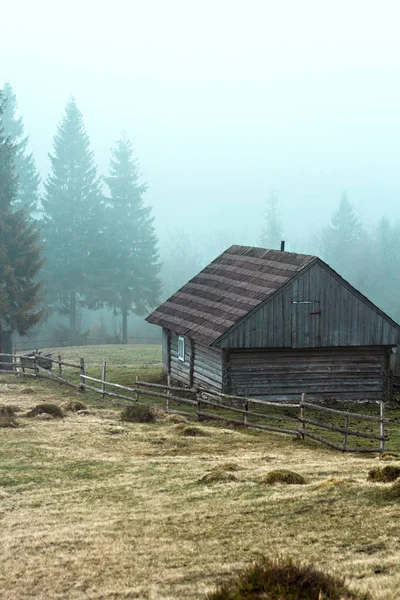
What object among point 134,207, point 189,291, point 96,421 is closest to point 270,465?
point 96,421

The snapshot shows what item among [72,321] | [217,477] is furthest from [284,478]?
[72,321]

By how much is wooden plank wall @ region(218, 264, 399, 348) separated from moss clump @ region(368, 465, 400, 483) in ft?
51.8

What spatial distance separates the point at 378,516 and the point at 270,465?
624cm

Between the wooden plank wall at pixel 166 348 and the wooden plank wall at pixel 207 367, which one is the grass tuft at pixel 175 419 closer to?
the wooden plank wall at pixel 207 367

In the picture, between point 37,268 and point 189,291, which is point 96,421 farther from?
point 37,268

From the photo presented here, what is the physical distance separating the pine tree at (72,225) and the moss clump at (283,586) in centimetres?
6160

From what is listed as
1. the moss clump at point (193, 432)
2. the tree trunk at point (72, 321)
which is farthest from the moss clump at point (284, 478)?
the tree trunk at point (72, 321)

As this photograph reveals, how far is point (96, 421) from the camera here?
2662cm

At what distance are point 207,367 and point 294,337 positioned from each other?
376 cm

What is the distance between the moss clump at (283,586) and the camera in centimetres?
876

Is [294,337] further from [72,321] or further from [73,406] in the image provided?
[72,321]

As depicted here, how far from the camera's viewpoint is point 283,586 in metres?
8.85

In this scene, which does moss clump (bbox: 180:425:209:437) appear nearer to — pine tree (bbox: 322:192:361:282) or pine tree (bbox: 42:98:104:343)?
pine tree (bbox: 42:98:104:343)

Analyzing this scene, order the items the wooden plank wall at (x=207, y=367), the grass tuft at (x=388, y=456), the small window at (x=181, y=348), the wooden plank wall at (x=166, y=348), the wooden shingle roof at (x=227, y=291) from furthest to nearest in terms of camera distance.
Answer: the wooden plank wall at (x=166, y=348)
the small window at (x=181, y=348)
the wooden shingle roof at (x=227, y=291)
the wooden plank wall at (x=207, y=367)
the grass tuft at (x=388, y=456)
